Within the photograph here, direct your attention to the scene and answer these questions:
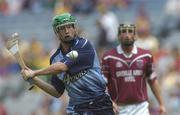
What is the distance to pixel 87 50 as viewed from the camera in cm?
892

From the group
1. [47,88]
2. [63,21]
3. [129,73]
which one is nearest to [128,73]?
[129,73]

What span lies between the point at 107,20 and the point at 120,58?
8.57 metres

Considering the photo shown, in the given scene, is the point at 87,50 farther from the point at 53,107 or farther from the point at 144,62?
the point at 53,107

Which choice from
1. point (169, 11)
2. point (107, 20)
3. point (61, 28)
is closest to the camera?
point (61, 28)

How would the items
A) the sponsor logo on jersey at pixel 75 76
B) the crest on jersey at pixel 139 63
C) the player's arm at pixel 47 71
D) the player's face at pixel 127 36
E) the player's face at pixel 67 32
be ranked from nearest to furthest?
the player's arm at pixel 47 71 → the player's face at pixel 67 32 → the sponsor logo on jersey at pixel 75 76 → the player's face at pixel 127 36 → the crest on jersey at pixel 139 63

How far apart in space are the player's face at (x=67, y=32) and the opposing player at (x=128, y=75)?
6.40 ft

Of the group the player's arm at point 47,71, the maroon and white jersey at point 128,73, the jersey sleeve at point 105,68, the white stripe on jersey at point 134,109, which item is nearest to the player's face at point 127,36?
the maroon and white jersey at point 128,73

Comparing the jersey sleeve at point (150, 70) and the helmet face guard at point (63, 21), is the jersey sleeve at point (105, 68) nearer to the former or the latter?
the jersey sleeve at point (150, 70)

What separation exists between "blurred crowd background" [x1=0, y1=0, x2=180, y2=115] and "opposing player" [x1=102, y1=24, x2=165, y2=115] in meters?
3.70

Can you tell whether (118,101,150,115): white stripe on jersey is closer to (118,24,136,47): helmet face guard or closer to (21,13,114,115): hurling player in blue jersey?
(118,24,136,47): helmet face guard

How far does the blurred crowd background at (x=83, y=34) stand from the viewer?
16.4 m

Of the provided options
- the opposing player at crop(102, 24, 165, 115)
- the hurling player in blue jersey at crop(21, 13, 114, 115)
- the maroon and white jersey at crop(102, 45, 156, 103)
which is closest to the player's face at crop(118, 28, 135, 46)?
the opposing player at crop(102, 24, 165, 115)

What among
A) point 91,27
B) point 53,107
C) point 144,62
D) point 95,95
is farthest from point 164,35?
point 95,95

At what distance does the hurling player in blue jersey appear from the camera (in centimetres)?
883
